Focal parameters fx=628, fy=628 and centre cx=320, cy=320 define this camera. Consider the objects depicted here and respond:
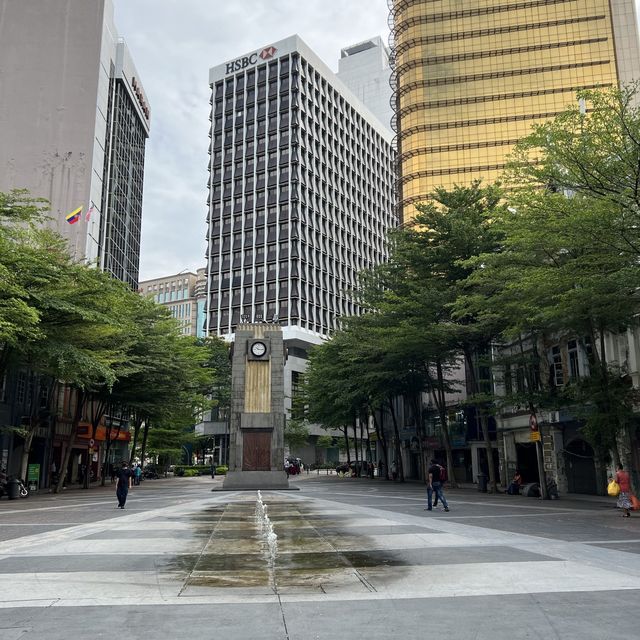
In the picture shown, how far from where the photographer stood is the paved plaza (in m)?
6.38

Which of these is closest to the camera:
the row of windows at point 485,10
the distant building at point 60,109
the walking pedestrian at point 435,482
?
the walking pedestrian at point 435,482

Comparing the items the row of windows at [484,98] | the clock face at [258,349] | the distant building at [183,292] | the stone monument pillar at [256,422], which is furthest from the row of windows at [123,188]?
the distant building at [183,292]

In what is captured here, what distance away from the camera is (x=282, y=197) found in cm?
9769

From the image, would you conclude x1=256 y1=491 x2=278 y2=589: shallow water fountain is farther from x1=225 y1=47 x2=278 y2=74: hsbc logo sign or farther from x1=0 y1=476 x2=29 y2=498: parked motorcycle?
x1=225 y1=47 x2=278 y2=74: hsbc logo sign

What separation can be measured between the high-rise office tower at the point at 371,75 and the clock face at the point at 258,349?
142 metres

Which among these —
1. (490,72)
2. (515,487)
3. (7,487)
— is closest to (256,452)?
(7,487)

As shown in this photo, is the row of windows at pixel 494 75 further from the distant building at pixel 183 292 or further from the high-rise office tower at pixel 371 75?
the distant building at pixel 183 292

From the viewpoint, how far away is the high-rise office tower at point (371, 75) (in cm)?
17400

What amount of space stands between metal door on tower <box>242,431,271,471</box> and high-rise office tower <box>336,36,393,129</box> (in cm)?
14610

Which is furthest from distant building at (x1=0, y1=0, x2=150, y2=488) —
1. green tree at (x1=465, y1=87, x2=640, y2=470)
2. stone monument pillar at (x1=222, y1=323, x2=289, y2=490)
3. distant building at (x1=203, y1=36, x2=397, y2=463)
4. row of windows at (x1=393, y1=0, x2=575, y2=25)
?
green tree at (x1=465, y1=87, x2=640, y2=470)

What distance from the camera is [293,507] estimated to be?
22641mm

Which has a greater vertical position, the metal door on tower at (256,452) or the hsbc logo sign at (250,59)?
the hsbc logo sign at (250,59)

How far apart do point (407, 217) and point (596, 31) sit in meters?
31.7

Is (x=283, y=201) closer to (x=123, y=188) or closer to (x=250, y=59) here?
(x=123, y=188)
